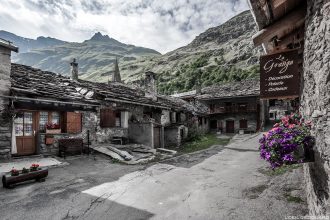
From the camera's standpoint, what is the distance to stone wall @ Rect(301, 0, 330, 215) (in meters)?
2.89

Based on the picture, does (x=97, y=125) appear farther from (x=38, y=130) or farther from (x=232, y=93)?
(x=232, y=93)

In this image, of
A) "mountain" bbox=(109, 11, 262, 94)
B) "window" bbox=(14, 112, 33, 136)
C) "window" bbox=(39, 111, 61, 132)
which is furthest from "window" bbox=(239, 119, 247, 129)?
"window" bbox=(14, 112, 33, 136)

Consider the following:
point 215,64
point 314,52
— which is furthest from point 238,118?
point 215,64

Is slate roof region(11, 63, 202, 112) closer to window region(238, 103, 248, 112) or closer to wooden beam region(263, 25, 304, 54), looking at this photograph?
wooden beam region(263, 25, 304, 54)

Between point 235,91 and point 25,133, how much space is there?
27.2 metres

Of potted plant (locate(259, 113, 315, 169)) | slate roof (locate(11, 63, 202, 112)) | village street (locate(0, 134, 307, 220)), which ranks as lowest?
village street (locate(0, 134, 307, 220))

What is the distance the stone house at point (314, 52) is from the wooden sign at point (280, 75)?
178 millimetres

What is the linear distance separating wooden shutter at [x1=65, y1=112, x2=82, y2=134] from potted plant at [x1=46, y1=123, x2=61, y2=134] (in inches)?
18.5

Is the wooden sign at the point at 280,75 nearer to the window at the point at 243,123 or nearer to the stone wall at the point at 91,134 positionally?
the stone wall at the point at 91,134

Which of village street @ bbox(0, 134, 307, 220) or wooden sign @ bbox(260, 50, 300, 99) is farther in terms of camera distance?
village street @ bbox(0, 134, 307, 220)

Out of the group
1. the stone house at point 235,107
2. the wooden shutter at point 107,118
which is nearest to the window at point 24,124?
the wooden shutter at point 107,118

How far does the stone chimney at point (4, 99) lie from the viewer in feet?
31.0

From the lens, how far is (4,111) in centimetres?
949

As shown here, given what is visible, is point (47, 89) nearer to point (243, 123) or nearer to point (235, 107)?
point (235, 107)
